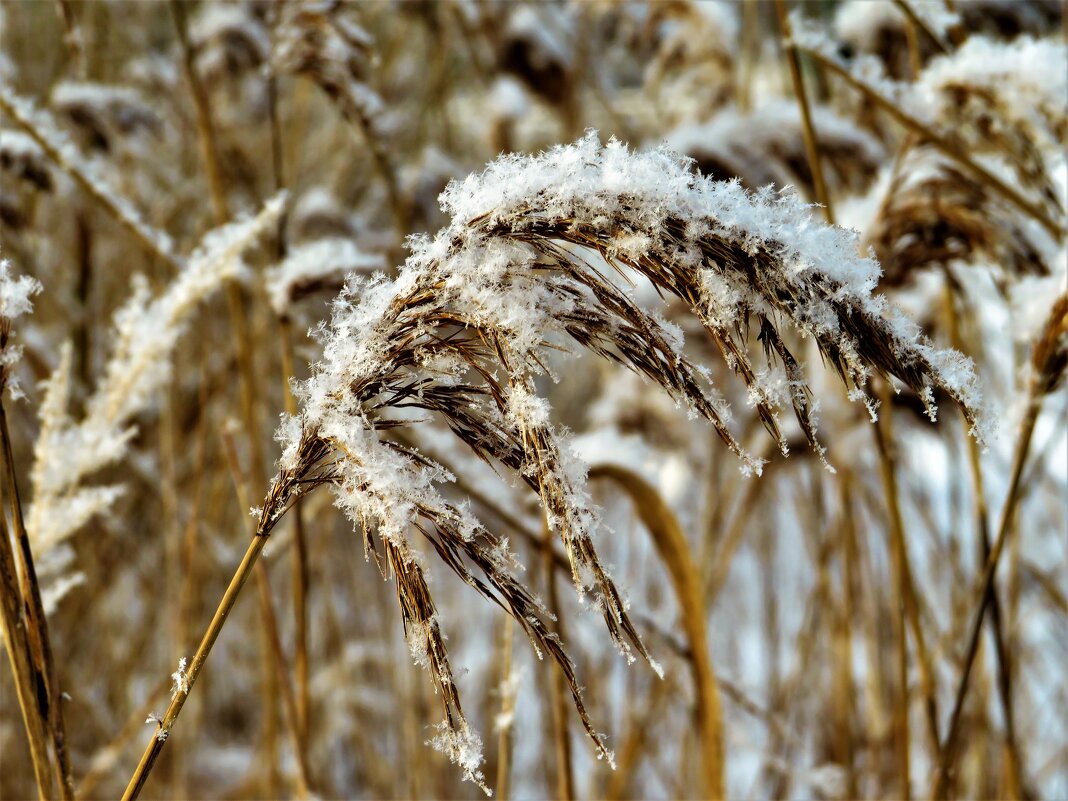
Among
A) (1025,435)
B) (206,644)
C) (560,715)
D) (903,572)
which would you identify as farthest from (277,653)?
(1025,435)

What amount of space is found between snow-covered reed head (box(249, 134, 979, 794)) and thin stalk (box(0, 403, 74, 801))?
186mm

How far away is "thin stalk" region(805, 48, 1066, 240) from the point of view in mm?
908

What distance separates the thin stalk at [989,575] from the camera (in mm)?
777

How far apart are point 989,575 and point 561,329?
591 millimetres

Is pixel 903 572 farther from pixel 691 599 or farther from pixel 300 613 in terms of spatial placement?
pixel 300 613

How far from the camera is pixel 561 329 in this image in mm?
430

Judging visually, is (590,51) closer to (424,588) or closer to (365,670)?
(365,670)

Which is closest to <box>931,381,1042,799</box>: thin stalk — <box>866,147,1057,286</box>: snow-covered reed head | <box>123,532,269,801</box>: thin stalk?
<box>866,147,1057,286</box>: snow-covered reed head

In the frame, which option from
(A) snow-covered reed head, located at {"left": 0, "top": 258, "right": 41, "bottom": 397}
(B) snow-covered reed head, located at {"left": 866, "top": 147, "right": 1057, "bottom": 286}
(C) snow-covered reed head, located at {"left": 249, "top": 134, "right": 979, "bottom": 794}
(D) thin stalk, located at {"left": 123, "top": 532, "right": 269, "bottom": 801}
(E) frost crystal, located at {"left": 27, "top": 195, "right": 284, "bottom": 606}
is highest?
(B) snow-covered reed head, located at {"left": 866, "top": 147, "right": 1057, "bottom": 286}

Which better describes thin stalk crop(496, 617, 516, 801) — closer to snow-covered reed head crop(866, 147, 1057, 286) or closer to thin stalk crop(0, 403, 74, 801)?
thin stalk crop(0, 403, 74, 801)

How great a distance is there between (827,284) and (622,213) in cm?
10

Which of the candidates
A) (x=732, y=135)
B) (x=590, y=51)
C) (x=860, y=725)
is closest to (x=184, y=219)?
(x=590, y=51)

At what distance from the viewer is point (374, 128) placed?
1240 mm

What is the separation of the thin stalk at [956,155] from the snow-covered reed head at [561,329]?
56 centimetres
